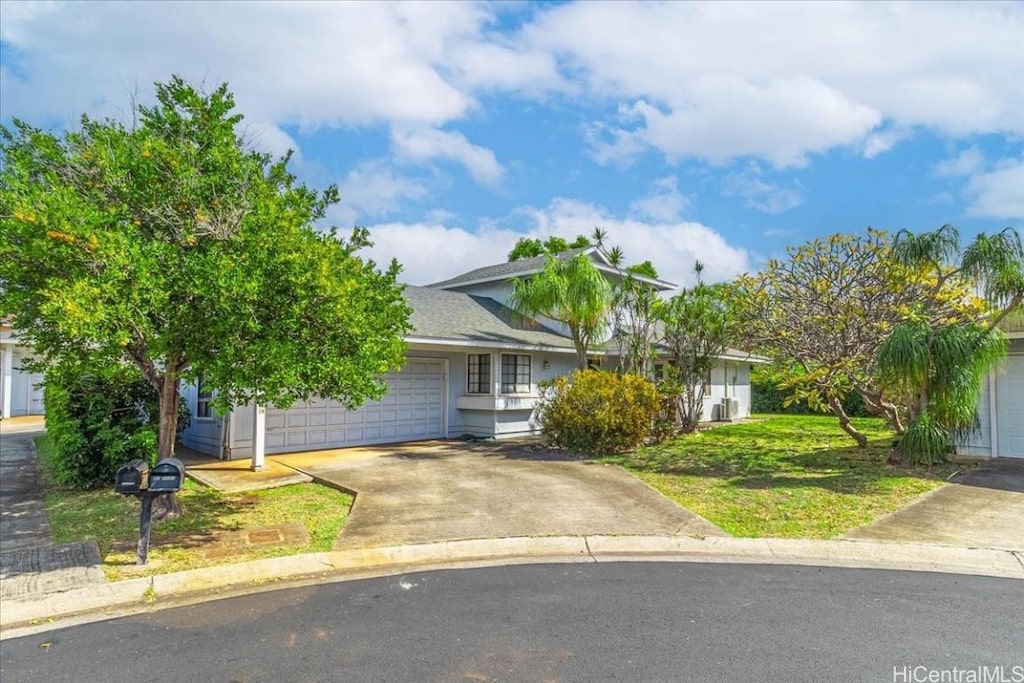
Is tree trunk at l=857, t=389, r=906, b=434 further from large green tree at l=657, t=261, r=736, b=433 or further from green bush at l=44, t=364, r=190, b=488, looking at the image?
green bush at l=44, t=364, r=190, b=488

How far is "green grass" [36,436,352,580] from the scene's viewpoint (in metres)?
6.18

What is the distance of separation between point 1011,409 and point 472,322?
497 inches

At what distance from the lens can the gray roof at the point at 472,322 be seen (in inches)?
610

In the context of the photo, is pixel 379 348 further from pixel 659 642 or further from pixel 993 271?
pixel 993 271

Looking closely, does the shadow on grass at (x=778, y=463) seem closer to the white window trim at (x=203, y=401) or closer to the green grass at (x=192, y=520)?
the green grass at (x=192, y=520)

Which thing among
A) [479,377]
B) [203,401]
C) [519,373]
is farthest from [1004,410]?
[203,401]

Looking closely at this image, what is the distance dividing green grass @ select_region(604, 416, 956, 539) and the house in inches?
71.0

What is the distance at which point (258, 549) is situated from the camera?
255 inches

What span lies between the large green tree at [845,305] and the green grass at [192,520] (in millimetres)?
10066

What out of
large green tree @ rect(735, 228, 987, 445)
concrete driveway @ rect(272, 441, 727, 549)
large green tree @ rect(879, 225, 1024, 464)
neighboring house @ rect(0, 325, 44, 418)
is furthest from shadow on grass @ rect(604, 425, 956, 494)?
neighboring house @ rect(0, 325, 44, 418)

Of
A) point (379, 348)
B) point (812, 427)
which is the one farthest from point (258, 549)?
point (812, 427)

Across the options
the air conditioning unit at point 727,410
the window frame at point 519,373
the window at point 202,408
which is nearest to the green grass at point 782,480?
the window frame at point 519,373

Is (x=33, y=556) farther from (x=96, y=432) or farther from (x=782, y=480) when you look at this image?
(x=782, y=480)

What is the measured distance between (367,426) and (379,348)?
8.55m
